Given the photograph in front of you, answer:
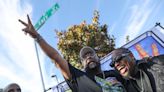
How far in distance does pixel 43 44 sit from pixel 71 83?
2.05ft

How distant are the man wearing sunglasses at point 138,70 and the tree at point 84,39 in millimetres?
19969

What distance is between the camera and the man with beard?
414 cm

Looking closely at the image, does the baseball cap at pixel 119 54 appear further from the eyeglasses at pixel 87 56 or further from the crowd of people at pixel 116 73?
the eyeglasses at pixel 87 56

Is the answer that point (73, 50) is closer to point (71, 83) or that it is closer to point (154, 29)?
point (154, 29)

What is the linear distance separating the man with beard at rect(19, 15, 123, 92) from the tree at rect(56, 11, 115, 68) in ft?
62.8

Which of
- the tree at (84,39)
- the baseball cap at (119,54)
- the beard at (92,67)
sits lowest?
the baseball cap at (119,54)

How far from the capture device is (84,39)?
1003 inches

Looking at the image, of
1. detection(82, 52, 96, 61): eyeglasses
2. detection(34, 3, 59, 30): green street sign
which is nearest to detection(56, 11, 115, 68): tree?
detection(34, 3, 59, 30): green street sign

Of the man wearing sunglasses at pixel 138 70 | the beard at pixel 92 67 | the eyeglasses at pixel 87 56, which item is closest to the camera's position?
the man wearing sunglasses at pixel 138 70

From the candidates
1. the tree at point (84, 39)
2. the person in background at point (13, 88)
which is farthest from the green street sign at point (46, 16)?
the tree at point (84, 39)

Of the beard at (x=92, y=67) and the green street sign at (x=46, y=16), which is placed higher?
the green street sign at (x=46, y=16)

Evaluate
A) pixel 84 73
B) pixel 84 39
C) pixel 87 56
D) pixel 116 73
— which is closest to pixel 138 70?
pixel 116 73

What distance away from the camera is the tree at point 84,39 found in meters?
24.5

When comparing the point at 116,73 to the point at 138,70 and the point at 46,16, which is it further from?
the point at 46,16
